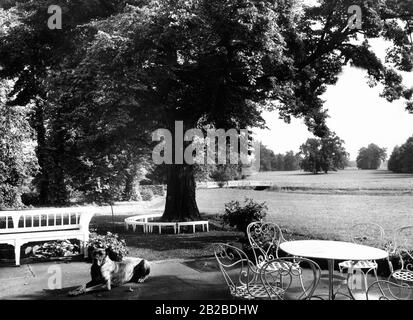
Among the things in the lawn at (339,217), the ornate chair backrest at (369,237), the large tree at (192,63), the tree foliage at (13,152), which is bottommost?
the lawn at (339,217)

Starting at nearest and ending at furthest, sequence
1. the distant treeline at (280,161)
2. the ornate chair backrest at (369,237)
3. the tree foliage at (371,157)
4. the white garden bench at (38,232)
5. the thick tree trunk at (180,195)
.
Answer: the ornate chair backrest at (369,237) < the white garden bench at (38,232) < the thick tree trunk at (180,195) < the distant treeline at (280,161) < the tree foliage at (371,157)

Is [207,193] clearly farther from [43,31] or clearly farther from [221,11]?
[221,11]

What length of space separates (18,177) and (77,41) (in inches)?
404

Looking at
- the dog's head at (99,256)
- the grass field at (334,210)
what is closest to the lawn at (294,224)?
the grass field at (334,210)

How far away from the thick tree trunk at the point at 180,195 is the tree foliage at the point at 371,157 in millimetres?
69502

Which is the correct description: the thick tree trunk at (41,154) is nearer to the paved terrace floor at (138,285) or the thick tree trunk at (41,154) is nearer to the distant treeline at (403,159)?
the paved terrace floor at (138,285)

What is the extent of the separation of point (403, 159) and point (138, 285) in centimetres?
5803

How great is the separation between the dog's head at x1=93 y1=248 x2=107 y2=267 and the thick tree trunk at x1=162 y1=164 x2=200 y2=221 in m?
10.0

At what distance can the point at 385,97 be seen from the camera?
59.0 ft

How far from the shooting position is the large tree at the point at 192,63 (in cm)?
1298

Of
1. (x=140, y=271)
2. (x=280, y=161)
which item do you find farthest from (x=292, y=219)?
(x=280, y=161)

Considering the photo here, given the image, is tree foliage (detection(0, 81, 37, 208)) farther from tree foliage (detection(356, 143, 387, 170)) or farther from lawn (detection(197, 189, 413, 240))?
tree foliage (detection(356, 143, 387, 170))

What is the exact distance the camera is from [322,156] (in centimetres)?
7062
